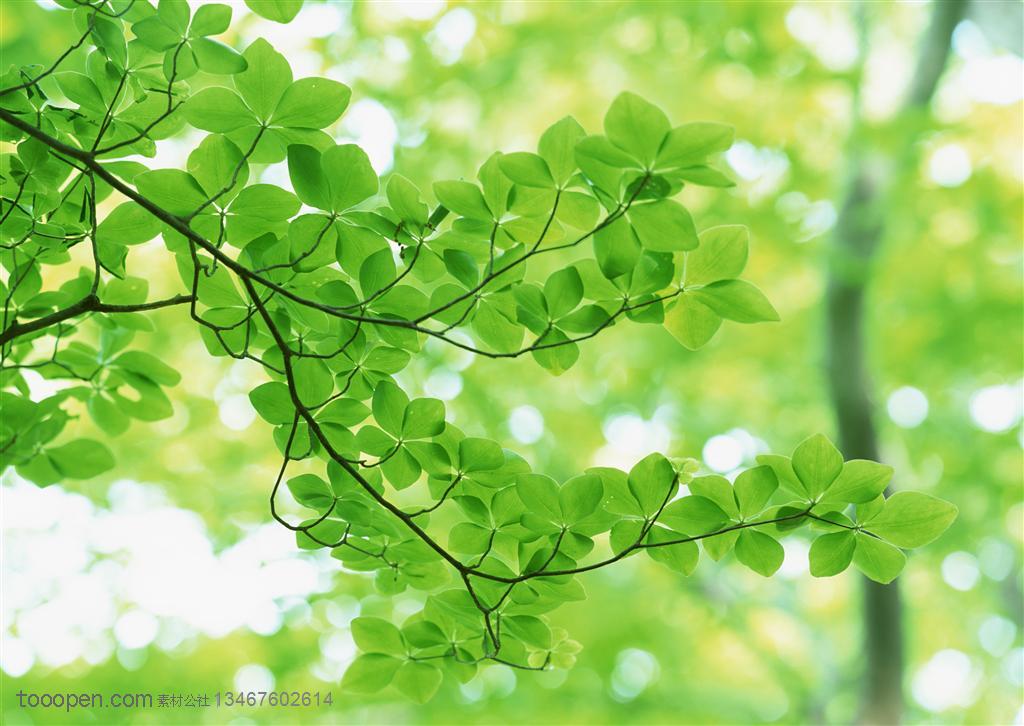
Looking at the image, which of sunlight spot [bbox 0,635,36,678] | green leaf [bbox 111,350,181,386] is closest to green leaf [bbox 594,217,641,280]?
green leaf [bbox 111,350,181,386]

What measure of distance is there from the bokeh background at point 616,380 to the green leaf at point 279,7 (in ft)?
7.63

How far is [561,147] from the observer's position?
755 millimetres

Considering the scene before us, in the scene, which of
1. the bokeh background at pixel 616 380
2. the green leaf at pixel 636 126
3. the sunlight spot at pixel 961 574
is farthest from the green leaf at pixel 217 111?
the sunlight spot at pixel 961 574

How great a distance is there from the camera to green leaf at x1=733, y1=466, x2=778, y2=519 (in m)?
0.87

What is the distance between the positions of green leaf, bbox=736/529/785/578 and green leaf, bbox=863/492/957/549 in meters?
0.11

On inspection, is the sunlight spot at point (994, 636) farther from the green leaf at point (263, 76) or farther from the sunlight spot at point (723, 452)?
the green leaf at point (263, 76)

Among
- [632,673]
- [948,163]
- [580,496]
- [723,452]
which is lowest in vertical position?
[580,496]

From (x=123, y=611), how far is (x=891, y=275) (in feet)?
14.9

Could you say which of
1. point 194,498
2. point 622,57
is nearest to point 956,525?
point 622,57

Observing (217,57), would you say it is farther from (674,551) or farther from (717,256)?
(674,551)

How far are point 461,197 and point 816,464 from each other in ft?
1.51

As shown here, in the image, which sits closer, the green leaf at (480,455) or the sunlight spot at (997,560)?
Result: the green leaf at (480,455)

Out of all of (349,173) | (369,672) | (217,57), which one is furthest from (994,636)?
(217,57)

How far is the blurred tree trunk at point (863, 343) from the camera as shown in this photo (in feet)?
11.9
